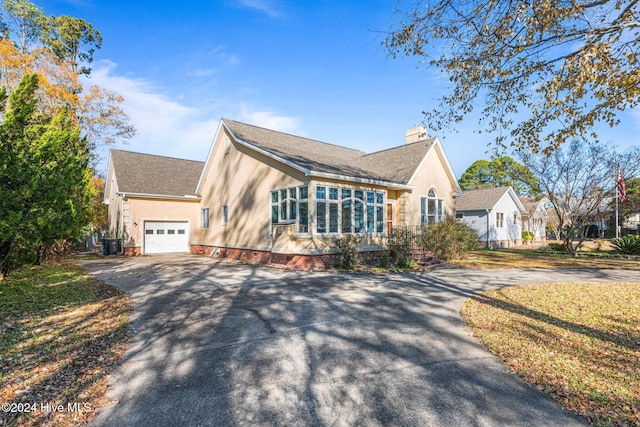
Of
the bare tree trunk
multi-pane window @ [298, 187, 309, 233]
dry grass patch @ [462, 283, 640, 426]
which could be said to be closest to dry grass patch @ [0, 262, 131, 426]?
the bare tree trunk

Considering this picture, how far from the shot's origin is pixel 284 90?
611 inches

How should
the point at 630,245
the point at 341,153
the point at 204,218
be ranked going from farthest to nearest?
the point at 341,153 → the point at 204,218 → the point at 630,245

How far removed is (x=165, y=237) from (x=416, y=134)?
18.2 meters

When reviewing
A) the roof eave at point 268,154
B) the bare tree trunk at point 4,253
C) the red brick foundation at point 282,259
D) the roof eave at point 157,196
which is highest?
the roof eave at point 268,154

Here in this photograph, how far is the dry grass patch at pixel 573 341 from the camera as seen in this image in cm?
362

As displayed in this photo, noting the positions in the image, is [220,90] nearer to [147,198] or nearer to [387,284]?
[147,198]

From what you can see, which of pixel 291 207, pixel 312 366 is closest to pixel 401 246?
pixel 291 207

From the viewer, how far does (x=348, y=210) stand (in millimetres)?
13805

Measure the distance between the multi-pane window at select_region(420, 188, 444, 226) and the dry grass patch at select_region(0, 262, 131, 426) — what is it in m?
14.6

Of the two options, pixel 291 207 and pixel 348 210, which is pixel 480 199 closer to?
pixel 348 210

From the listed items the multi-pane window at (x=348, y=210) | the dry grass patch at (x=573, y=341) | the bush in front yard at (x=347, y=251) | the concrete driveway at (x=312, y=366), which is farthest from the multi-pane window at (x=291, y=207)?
the dry grass patch at (x=573, y=341)

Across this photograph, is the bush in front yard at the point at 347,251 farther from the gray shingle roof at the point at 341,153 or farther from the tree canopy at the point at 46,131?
the tree canopy at the point at 46,131

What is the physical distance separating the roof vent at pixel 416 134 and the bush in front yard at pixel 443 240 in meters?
7.84

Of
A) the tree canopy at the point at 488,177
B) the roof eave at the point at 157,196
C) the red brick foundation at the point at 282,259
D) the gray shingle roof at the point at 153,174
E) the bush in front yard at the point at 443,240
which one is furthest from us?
the tree canopy at the point at 488,177
